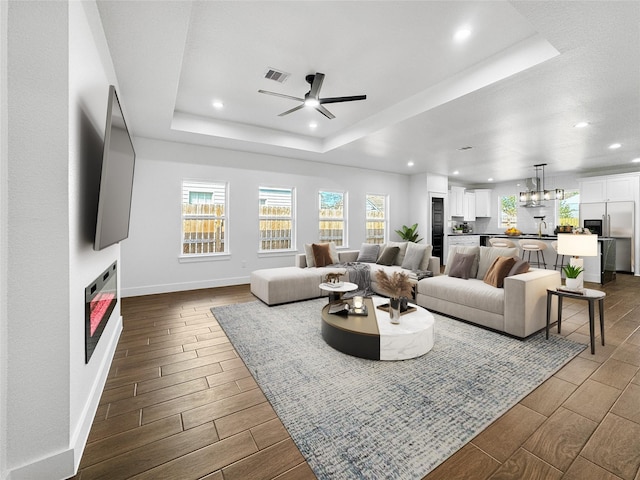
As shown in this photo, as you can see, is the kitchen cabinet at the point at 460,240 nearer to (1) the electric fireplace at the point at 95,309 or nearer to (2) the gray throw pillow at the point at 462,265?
(2) the gray throw pillow at the point at 462,265

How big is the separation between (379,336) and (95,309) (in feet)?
7.04

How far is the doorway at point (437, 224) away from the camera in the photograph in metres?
8.21

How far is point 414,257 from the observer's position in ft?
16.2

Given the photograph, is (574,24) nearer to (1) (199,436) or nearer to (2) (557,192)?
(1) (199,436)

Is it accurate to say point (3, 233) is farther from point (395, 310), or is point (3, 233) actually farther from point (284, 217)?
point (284, 217)

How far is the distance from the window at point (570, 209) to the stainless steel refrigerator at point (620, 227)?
80 cm

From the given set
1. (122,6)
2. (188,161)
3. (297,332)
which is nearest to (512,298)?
(297,332)

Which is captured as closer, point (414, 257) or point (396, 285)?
point (396, 285)

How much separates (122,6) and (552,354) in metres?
4.53

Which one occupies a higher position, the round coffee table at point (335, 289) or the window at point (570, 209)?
the window at point (570, 209)

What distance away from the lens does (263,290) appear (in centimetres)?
434

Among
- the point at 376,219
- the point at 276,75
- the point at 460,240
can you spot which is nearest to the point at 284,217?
the point at 376,219

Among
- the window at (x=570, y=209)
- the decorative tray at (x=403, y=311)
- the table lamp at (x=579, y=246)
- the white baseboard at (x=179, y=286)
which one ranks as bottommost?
the white baseboard at (x=179, y=286)

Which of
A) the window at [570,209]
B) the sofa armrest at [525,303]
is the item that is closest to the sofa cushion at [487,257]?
the sofa armrest at [525,303]
